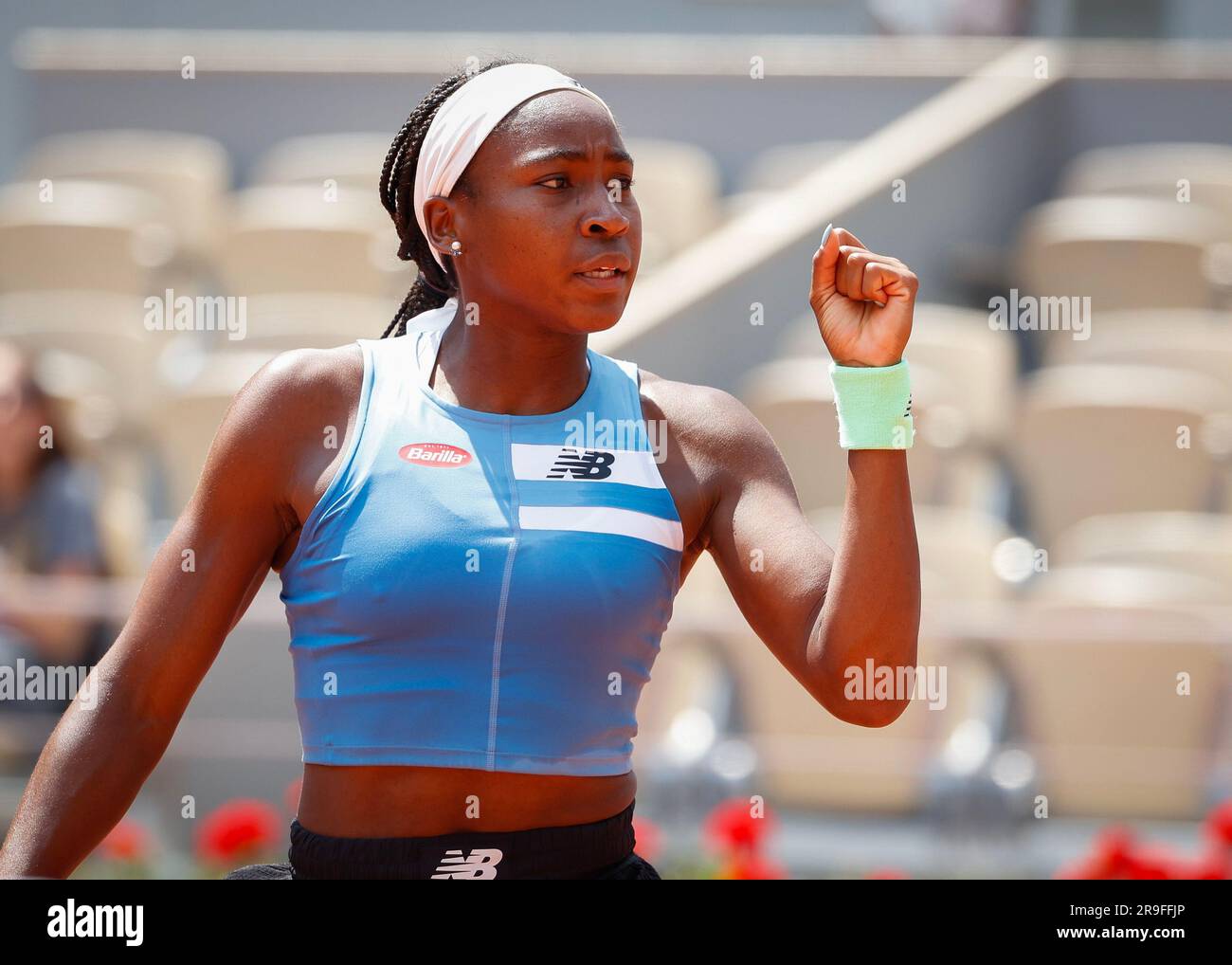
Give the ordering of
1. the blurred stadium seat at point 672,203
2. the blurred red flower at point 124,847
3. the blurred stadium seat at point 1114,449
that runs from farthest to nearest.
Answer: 1. the blurred stadium seat at point 672,203
2. the blurred stadium seat at point 1114,449
3. the blurred red flower at point 124,847

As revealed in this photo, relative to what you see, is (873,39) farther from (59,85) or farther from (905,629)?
(905,629)

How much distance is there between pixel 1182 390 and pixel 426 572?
12.7 ft

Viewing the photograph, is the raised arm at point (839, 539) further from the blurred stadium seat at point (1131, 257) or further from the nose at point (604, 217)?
the blurred stadium seat at point (1131, 257)

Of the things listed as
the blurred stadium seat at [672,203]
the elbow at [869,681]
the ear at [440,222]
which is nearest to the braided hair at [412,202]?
the ear at [440,222]

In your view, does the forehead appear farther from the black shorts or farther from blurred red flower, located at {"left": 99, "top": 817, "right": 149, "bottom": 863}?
blurred red flower, located at {"left": 99, "top": 817, "right": 149, "bottom": 863}

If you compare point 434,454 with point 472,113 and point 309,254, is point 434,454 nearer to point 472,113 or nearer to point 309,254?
point 472,113

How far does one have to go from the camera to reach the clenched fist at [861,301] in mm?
1595

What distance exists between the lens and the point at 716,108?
273 inches

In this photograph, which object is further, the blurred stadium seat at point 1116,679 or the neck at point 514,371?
the blurred stadium seat at point 1116,679

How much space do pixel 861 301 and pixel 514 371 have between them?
36 cm

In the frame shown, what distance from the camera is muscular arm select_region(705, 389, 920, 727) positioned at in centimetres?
156

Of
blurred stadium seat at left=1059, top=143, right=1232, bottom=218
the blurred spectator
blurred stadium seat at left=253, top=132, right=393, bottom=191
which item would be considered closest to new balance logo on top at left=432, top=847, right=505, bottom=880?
the blurred spectator

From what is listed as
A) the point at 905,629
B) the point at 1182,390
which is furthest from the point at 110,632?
the point at 1182,390

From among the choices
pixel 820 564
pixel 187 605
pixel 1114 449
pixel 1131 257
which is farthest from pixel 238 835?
pixel 1131 257
